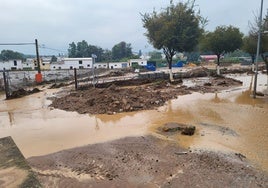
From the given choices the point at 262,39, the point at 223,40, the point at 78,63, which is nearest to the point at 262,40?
the point at 262,39

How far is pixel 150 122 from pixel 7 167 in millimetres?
7561

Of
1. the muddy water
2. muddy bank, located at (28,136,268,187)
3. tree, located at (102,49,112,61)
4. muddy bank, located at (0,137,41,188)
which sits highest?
tree, located at (102,49,112,61)

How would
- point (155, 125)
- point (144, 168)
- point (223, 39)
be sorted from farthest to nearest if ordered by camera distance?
1. point (223, 39)
2. point (155, 125)
3. point (144, 168)

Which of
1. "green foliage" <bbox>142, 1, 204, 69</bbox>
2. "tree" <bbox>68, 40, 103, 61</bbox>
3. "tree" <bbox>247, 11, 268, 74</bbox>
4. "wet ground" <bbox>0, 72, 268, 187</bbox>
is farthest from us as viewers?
"tree" <bbox>68, 40, 103, 61</bbox>

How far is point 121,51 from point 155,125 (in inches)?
3224

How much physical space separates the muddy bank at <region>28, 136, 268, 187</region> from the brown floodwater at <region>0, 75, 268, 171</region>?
646 mm

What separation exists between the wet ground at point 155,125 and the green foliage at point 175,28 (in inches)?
358

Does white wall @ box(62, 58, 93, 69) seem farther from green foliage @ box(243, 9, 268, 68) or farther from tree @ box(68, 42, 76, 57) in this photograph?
green foliage @ box(243, 9, 268, 68)

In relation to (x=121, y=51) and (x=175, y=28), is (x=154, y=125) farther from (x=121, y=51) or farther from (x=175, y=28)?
(x=121, y=51)

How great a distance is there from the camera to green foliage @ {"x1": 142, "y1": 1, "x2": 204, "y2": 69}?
72.1 ft

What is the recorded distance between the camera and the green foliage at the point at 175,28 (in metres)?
22.0

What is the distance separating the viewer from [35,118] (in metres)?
11.7

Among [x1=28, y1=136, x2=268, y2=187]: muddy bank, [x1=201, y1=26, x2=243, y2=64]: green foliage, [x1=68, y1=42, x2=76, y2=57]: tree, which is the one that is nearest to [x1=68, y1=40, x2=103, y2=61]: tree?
[x1=68, y1=42, x2=76, y2=57]: tree

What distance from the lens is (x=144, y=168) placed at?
19.1 feet
